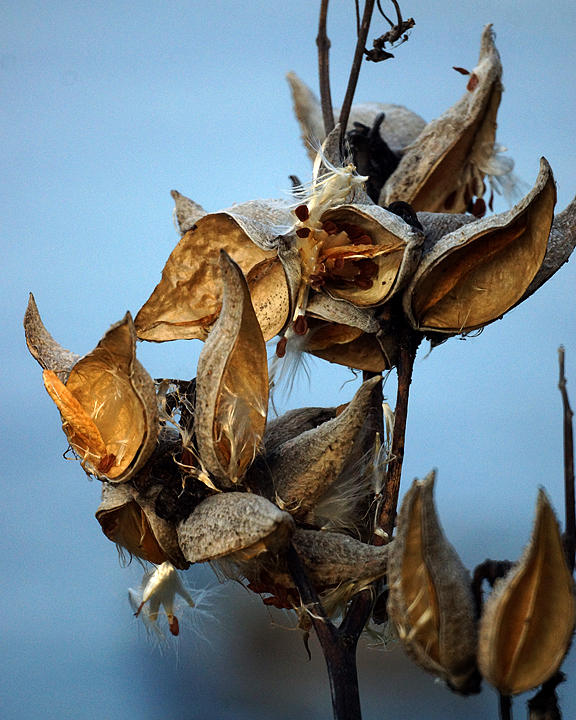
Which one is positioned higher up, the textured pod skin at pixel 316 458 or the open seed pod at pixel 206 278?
the open seed pod at pixel 206 278

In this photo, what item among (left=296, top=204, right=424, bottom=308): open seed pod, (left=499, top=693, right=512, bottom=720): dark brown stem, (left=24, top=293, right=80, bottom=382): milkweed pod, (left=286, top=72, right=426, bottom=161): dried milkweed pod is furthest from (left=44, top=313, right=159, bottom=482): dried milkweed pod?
(left=286, top=72, right=426, bottom=161): dried milkweed pod

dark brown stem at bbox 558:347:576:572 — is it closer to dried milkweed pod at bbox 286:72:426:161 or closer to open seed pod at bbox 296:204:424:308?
open seed pod at bbox 296:204:424:308

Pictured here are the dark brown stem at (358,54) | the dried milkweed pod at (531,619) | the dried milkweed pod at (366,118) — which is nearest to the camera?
the dried milkweed pod at (531,619)

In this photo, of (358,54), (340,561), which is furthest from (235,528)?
(358,54)

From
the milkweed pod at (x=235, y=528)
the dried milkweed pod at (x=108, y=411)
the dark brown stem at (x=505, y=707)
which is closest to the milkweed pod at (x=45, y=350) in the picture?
the dried milkweed pod at (x=108, y=411)

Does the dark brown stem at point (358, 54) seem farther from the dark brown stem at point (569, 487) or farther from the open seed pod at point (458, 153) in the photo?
the dark brown stem at point (569, 487)

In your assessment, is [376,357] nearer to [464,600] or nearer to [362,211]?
[362,211]

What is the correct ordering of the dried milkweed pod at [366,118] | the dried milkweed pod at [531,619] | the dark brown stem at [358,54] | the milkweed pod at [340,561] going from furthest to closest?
the dried milkweed pod at [366,118], the dark brown stem at [358,54], the milkweed pod at [340,561], the dried milkweed pod at [531,619]
